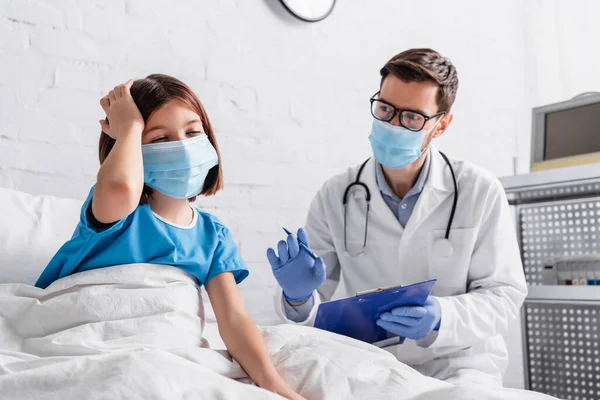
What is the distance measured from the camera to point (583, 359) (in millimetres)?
1925

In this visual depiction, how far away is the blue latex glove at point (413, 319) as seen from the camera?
130cm

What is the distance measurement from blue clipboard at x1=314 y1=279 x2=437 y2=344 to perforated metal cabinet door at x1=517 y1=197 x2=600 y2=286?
36.2 inches

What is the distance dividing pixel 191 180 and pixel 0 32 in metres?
0.75

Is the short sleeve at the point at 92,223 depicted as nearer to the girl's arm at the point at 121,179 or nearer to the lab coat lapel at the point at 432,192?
the girl's arm at the point at 121,179

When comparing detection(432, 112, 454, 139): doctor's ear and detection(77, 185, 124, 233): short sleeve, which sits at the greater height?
detection(432, 112, 454, 139): doctor's ear

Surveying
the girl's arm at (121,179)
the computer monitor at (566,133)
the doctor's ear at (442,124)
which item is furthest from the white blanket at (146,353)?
the computer monitor at (566,133)

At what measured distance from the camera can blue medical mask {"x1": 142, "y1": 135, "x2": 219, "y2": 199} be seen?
1.08 m

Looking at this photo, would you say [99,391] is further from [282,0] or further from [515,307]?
[282,0]

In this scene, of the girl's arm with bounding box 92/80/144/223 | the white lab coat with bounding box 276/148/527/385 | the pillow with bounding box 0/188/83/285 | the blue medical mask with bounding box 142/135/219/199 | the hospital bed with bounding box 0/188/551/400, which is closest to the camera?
the hospital bed with bounding box 0/188/551/400

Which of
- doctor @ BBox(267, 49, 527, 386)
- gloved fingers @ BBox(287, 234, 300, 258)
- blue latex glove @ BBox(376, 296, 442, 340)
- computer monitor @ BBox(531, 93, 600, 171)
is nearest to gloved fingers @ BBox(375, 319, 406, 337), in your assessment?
blue latex glove @ BBox(376, 296, 442, 340)

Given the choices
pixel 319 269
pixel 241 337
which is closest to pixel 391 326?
pixel 319 269

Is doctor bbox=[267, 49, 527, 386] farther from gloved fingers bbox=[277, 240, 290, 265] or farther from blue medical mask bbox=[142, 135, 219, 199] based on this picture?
blue medical mask bbox=[142, 135, 219, 199]

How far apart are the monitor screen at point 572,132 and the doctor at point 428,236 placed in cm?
67

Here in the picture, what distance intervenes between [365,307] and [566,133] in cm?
130
